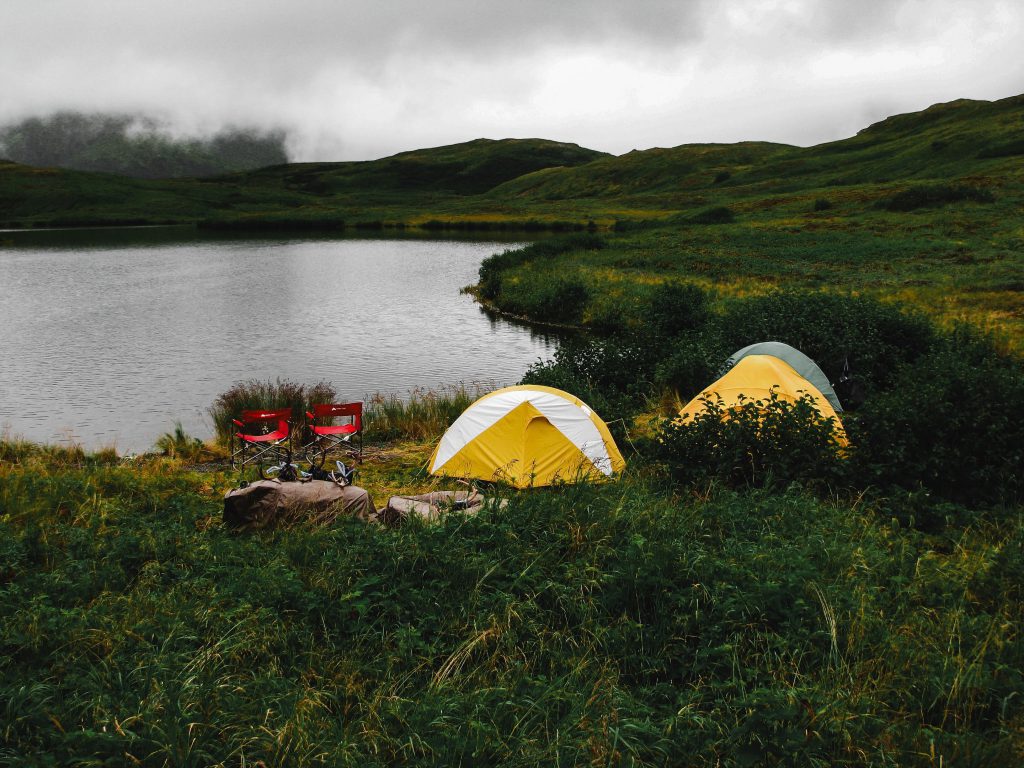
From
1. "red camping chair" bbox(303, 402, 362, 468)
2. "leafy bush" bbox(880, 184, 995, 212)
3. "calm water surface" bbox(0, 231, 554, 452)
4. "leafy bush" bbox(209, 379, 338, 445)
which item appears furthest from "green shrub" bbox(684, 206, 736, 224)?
"red camping chair" bbox(303, 402, 362, 468)

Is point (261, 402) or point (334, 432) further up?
point (334, 432)

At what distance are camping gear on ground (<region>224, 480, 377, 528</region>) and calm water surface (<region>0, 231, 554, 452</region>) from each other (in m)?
9.50

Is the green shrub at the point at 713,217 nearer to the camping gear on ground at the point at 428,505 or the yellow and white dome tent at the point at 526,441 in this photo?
the yellow and white dome tent at the point at 526,441

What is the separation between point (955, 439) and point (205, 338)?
99.2 ft

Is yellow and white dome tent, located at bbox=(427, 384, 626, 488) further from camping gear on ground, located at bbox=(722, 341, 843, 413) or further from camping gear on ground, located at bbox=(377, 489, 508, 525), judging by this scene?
camping gear on ground, located at bbox=(722, 341, 843, 413)

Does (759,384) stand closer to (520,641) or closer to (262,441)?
(520,641)

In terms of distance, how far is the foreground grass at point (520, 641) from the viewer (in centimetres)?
476

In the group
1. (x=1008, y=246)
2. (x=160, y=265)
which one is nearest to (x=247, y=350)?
(x=160, y=265)

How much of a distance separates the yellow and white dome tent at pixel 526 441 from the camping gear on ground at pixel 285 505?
11.2 feet

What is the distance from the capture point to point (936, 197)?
242 feet

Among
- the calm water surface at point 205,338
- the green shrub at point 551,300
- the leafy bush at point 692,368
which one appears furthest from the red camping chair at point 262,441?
the green shrub at point 551,300

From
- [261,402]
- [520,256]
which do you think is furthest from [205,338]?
[520,256]

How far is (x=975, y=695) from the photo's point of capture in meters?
5.38

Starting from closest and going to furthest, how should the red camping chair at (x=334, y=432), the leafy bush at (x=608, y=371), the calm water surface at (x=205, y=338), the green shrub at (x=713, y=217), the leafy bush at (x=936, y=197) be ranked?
the red camping chair at (x=334, y=432)
the leafy bush at (x=608, y=371)
the calm water surface at (x=205, y=338)
the leafy bush at (x=936, y=197)
the green shrub at (x=713, y=217)
